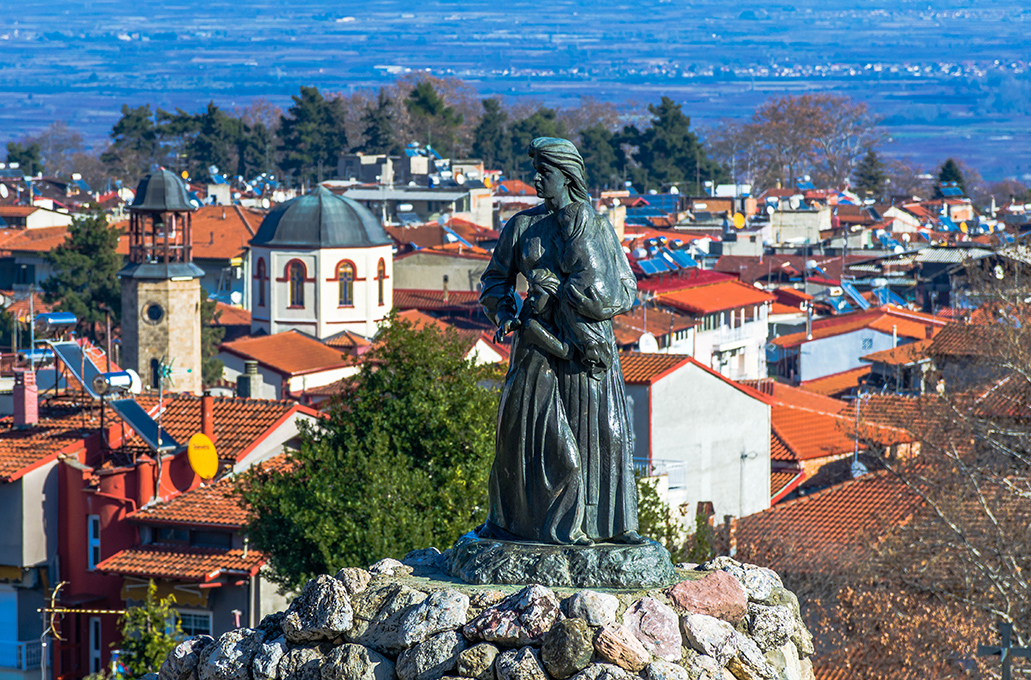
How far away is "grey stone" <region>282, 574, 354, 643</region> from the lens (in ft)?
39.9

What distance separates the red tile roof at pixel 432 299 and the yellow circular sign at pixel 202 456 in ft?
139

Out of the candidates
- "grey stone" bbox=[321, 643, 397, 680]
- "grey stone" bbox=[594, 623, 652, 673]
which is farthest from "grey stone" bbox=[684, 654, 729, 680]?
"grey stone" bbox=[321, 643, 397, 680]

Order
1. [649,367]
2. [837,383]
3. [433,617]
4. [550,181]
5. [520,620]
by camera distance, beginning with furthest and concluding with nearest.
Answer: [837,383], [649,367], [550,181], [433,617], [520,620]

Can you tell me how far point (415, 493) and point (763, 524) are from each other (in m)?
11.9

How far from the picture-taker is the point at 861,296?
87500mm

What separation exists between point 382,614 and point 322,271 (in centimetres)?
6157

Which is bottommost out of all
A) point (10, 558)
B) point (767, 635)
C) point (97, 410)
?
point (10, 558)

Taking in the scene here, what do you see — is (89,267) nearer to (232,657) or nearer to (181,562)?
(181,562)

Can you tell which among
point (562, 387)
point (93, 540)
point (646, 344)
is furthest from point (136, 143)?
point (562, 387)

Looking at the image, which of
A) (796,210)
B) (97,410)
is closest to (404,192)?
(796,210)

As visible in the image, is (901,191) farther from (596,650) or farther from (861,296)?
(596,650)

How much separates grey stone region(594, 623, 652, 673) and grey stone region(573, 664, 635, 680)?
0.07m

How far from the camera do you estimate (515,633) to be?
37.9ft

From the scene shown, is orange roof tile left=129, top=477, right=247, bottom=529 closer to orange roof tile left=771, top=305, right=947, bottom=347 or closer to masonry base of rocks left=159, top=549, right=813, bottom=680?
masonry base of rocks left=159, top=549, right=813, bottom=680
